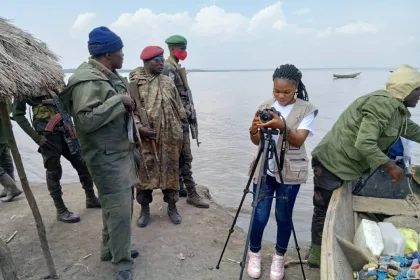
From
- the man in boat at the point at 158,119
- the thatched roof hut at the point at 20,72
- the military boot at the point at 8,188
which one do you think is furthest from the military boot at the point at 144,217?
the military boot at the point at 8,188

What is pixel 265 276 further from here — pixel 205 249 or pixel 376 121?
pixel 376 121

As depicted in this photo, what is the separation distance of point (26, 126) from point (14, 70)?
152 cm

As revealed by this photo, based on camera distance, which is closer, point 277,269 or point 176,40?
point 277,269

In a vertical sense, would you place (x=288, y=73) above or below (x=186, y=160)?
above

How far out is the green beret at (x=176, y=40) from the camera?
4.87m

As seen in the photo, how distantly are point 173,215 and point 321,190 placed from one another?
1.96 meters

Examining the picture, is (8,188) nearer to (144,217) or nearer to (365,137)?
(144,217)

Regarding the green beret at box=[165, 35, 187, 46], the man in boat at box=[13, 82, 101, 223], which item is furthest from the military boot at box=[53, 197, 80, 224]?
the green beret at box=[165, 35, 187, 46]

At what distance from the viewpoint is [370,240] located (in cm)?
297

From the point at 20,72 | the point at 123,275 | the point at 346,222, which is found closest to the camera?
the point at 20,72

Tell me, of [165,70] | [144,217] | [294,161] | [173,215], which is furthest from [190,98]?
[294,161]

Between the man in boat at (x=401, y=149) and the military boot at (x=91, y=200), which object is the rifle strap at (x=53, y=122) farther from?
the man in boat at (x=401, y=149)

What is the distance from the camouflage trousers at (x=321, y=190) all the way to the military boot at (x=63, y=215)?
3006 millimetres

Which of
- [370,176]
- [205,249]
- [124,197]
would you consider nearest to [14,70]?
[124,197]
